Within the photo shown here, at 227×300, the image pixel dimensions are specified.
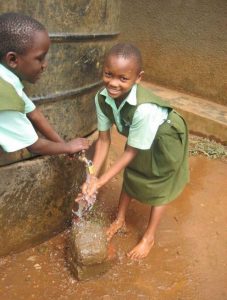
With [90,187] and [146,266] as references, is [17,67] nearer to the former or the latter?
[90,187]

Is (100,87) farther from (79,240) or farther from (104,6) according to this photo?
(79,240)

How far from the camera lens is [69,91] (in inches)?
89.0

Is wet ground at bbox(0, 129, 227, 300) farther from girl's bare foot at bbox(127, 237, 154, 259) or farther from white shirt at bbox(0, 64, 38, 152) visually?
white shirt at bbox(0, 64, 38, 152)

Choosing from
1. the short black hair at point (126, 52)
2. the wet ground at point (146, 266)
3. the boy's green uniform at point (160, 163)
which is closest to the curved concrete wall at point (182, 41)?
the wet ground at point (146, 266)

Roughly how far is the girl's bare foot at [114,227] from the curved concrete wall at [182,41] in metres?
2.84

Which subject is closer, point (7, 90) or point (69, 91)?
point (7, 90)

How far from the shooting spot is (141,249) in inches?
96.0

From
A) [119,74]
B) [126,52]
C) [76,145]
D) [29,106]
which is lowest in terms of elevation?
[76,145]

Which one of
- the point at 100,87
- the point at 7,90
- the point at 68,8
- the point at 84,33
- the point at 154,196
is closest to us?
the point at 7,90

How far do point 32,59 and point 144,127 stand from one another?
0.72 metres

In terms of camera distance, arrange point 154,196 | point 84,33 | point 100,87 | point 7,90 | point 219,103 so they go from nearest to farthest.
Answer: point 7,90, point 84,33, point 154,196, point 100,87, point 219,103

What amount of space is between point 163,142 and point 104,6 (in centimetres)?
93

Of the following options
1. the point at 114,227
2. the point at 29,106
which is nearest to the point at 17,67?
the point at 29,106

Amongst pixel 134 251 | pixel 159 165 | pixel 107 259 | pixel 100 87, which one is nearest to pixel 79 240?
→ pixel 107 259
